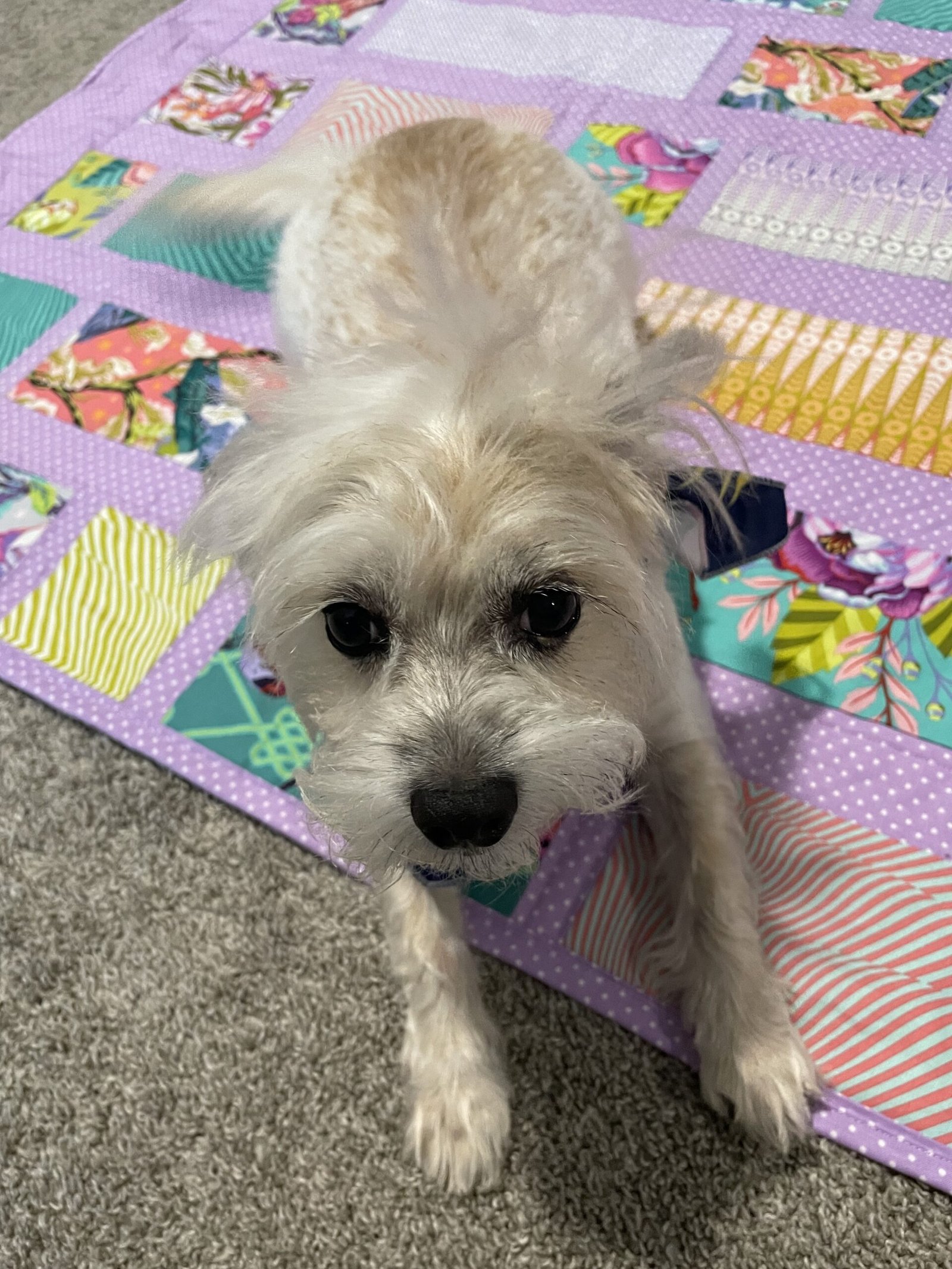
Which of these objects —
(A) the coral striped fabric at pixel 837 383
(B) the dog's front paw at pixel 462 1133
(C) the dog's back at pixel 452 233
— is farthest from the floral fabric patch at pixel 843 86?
(B) the dog's front paw at pixel 462 1133

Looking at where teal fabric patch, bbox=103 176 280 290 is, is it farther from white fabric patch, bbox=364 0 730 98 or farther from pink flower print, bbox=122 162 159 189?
white fabric patch, bbox=364 0 730 98

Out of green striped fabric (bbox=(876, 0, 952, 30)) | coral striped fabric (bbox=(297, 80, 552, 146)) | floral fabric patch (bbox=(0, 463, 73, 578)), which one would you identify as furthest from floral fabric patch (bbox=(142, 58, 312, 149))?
green striped fabric (bbox=(876, 0, 952, 30))

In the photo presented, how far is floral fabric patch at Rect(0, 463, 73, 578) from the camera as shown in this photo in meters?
1.92

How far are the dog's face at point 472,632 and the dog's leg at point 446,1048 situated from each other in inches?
11.3

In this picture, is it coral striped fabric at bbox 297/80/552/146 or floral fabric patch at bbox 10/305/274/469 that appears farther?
coral striped fabric at bbox 297/80/552/146

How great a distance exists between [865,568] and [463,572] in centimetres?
99

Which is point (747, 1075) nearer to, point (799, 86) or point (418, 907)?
point (418, 907)

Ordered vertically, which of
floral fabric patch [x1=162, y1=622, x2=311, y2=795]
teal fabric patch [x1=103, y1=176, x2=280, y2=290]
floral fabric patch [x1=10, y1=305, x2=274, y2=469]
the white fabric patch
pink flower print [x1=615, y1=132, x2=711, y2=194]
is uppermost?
the white fabric patch

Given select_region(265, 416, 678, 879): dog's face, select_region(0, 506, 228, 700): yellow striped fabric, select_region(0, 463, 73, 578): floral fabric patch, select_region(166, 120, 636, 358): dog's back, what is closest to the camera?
select_region(265, 416, 678, 879): dog's face

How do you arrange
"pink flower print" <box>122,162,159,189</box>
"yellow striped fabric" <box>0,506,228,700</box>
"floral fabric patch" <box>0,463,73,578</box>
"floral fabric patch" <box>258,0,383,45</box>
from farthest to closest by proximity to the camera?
"floral fabric patch" <box>258,0,383,45</box> < "pink flower print" <box>122,162,159,189</box> < "floral fabric patch" <box>0,463,73,578</box> < "yellow striped fabric" <box>0,506,228,700</box>

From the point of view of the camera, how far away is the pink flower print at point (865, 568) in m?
1.61

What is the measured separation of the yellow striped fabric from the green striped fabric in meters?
2.23

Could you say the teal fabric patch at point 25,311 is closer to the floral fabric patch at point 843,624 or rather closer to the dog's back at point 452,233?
the dog's back at point 452,233

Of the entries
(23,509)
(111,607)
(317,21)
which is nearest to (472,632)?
(111,607)
